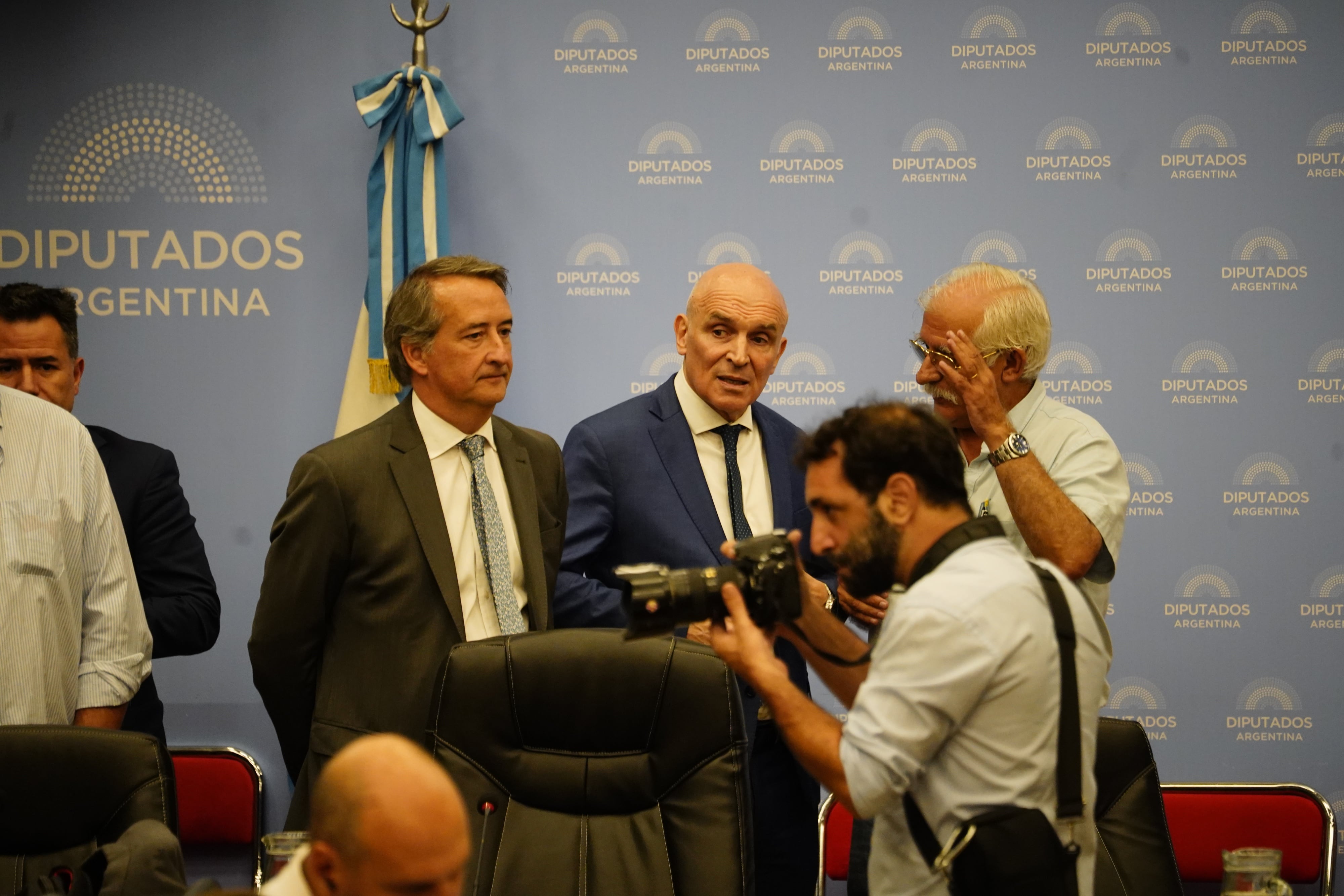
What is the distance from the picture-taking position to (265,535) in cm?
401

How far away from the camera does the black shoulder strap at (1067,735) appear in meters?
1.68

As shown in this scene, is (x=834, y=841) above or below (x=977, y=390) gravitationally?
below

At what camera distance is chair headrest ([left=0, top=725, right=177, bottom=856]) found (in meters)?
1.95

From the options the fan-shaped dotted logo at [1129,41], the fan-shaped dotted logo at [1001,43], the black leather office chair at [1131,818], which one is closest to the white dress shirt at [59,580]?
the black leather office chair at [1131,818]

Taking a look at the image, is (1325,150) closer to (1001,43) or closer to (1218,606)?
(1001,43)

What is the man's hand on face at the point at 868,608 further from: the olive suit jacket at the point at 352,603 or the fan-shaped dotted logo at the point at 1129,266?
the fan-shaped dotted logo at the point at 1129,266

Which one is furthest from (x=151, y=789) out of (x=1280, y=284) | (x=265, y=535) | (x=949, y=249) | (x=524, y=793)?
(x=1280, y=284)

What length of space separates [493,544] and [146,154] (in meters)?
2.31

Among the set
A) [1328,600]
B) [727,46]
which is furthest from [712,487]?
[1328,600]

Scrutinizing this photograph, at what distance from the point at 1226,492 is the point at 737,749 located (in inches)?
99.5

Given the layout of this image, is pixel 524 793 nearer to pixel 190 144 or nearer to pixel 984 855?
pixel 984 855

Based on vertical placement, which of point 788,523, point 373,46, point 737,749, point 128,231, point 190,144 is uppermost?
point 373,46

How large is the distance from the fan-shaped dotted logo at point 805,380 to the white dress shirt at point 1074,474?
1.35 metres

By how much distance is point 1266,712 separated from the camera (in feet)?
12.8
